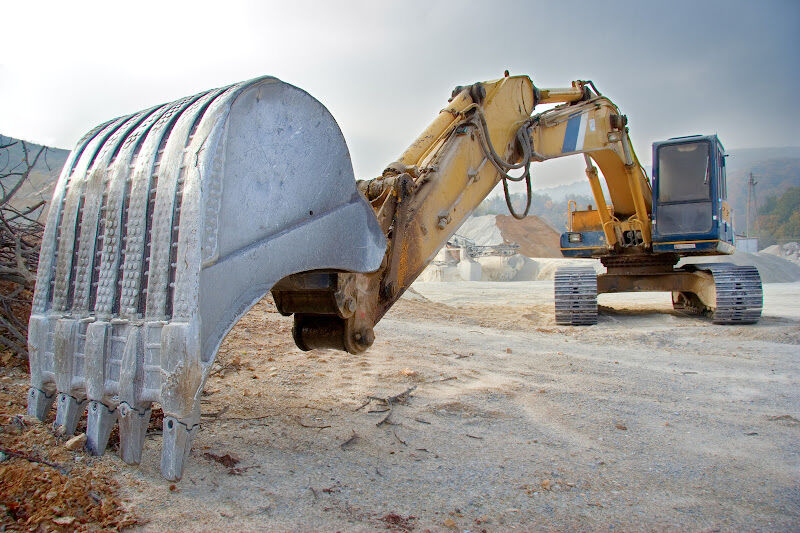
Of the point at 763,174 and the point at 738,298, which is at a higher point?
the point at 763,174

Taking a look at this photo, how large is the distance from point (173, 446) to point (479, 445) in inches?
60.7

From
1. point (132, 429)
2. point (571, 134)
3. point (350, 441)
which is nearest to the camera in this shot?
point (132, 429)

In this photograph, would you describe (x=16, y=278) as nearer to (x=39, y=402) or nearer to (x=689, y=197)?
(x=39, y=402)

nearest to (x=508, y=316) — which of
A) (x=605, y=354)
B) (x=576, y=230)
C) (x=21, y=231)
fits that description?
(x=576, y=230)

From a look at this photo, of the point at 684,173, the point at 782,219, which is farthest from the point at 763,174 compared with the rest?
the point at 684,173

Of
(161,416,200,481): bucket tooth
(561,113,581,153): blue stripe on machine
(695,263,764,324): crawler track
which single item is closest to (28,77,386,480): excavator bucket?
(161,416,200,481): bucket tooth

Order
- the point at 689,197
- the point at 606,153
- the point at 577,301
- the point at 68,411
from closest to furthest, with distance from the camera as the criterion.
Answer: the point at 68,411 < the point at 606,153 < the point at 689,197 < the point at 577,301

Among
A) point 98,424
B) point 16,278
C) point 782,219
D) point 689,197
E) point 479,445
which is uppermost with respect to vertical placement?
point 782,219

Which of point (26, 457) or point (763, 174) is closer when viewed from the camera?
point (26, 457)

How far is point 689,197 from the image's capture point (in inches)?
314

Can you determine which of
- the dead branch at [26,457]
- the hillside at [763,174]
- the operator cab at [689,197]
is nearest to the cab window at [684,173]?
the operator cab at [689,197]

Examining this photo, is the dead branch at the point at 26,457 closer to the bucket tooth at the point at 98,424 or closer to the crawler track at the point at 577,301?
the bucket tooth at the point at 98,424

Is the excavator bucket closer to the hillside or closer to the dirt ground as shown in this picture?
the dirt ground

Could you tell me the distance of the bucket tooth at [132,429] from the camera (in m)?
1.88
